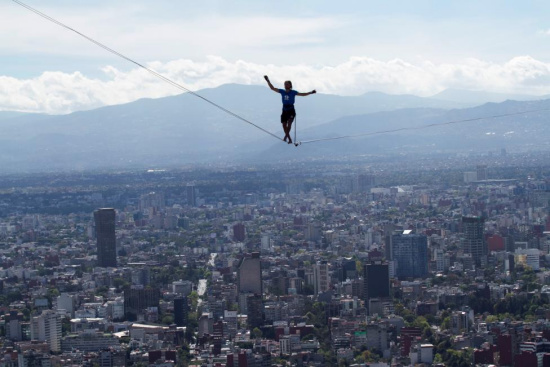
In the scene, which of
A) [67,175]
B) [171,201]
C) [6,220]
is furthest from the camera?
[67,175]

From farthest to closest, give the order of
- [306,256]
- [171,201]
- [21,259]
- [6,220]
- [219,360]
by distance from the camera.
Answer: [171,201], [6,220], [21,259], [306,256], [219,360]

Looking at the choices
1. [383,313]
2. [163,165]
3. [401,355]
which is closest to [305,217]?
[383,313]

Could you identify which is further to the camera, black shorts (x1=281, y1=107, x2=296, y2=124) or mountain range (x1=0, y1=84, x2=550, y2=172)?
mountain range (x1=0, y1=84, x2=550, y2=172)

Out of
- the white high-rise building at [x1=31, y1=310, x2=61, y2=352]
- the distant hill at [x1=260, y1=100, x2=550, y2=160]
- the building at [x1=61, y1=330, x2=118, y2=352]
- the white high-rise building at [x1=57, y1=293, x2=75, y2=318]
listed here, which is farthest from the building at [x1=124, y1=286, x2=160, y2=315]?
the distant hill at [x1=260, y1=100, x2=550, y2=160]

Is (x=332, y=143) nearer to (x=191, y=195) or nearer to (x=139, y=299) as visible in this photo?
(x=191, y=195)

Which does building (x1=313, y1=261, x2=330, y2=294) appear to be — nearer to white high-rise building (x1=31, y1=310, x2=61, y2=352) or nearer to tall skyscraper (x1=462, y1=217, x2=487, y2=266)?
tall skyscraper (x1=462, y1=217, x2=487, y2=266)

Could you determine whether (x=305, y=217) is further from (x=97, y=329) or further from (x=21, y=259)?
(x=97, y=329)

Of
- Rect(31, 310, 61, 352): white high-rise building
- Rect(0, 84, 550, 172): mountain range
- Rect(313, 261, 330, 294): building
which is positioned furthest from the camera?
Rect(0, 84, 550, 172): mountain range
